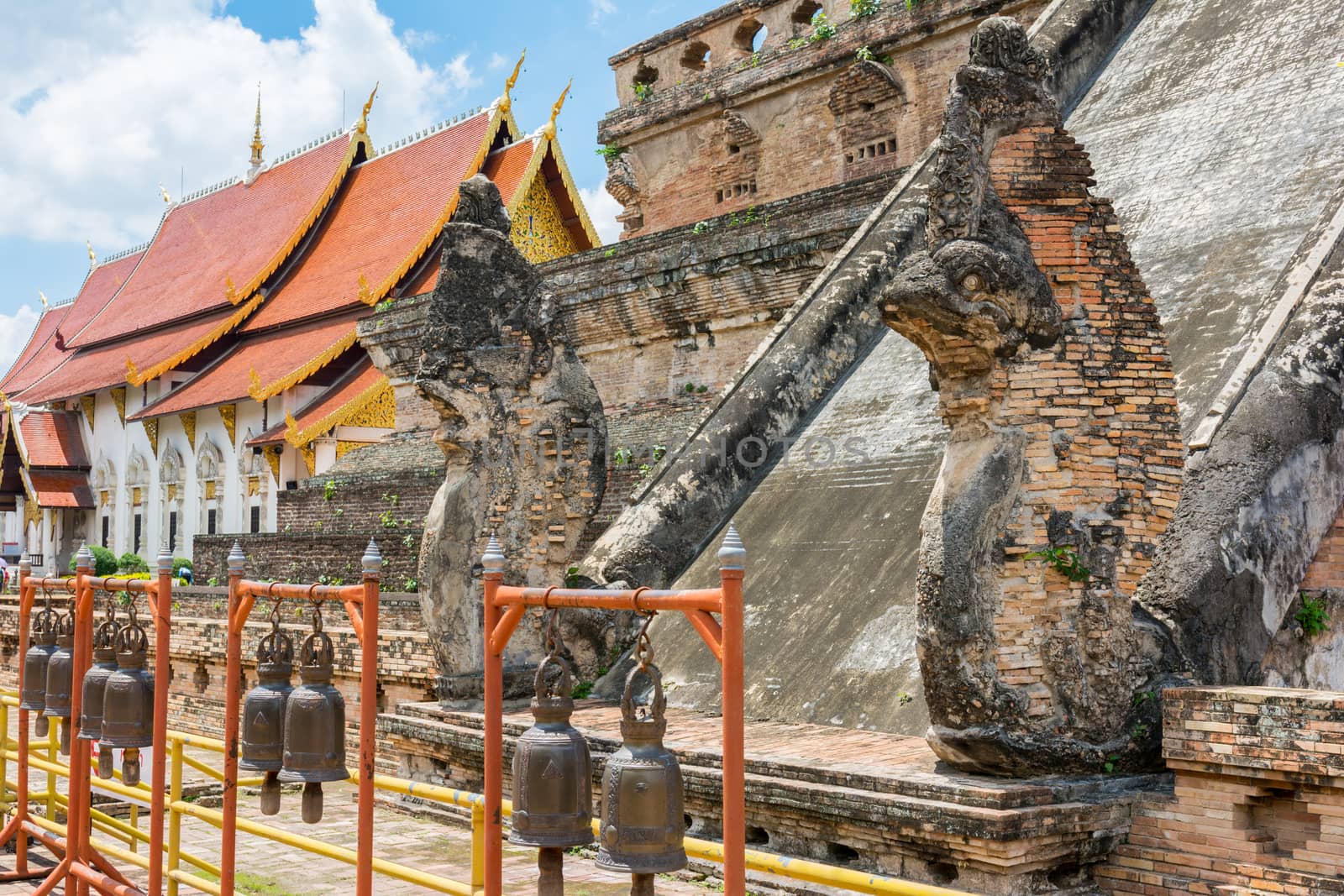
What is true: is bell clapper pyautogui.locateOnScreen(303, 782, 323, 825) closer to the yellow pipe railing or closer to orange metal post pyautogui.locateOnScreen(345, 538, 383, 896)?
the yellow pipe railing

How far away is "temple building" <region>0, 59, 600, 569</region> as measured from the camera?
70.1 feet

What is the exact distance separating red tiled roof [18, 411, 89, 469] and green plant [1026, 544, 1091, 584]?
88.7 ft

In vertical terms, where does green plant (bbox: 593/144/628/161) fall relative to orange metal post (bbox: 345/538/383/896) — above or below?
above

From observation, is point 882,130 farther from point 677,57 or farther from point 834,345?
point 834,345

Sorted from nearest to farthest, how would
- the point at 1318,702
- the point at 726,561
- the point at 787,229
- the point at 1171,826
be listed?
the point at 726,561 < the point at 1318,702 < the point at 1171,826 < the point at 787,229

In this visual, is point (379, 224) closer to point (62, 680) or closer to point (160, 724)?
point (62, 680)

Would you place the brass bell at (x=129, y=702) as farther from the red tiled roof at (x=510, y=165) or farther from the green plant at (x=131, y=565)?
the green plant at (x=131, y=565)

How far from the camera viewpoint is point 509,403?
25.2 feet

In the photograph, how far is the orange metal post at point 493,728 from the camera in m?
4.04

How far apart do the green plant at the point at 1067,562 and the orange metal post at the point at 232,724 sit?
9.19 feet

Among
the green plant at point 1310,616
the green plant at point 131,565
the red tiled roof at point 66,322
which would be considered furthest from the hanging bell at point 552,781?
the red tiled roof at point 66,322

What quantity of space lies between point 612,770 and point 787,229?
25.7ft

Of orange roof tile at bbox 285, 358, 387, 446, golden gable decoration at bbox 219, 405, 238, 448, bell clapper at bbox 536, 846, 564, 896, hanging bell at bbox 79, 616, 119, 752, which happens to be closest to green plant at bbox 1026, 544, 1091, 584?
bell clapper at bbox 536, 846, 564, 896

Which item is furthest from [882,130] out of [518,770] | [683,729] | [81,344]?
[81,344]
